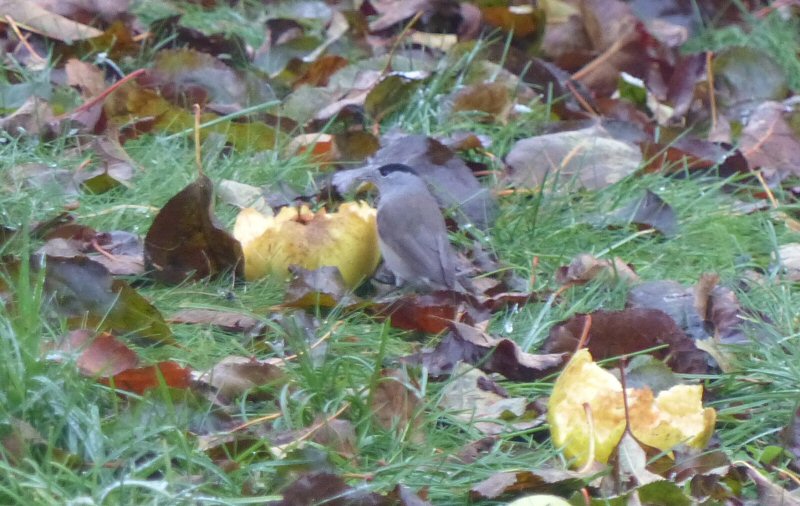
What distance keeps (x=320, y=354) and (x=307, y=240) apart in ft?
1.51

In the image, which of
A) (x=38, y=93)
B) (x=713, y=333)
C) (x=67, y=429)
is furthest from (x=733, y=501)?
(x=38, y=93)

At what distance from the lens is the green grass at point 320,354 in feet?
7.13

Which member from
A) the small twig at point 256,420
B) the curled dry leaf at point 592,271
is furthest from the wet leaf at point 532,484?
the curled dry leaf at point 592,271

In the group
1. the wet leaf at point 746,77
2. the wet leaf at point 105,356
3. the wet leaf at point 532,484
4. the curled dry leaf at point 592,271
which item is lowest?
the wet leaf at point 746,77

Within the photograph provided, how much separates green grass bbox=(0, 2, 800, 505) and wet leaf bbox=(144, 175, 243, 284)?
53 millimetres

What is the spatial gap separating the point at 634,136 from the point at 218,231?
189cm

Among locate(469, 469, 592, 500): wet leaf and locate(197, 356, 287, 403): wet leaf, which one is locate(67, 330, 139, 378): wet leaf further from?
locate(469, 469, 592, 500): wet leaf

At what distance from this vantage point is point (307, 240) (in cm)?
312

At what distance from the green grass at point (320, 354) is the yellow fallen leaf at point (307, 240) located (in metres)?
0.07

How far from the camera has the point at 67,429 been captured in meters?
2.21

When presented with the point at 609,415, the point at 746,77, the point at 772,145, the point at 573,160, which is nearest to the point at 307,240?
the point at 609,415

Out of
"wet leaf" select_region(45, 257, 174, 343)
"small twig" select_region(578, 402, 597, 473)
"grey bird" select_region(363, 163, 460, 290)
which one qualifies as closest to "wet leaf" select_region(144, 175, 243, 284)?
"wet leaf" select_region(45, 257, 174, 343)

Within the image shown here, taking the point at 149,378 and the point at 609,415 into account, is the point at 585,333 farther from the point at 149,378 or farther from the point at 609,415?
the point at 149,378

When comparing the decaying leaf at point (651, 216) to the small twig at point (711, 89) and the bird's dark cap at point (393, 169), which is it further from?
the small twig at point (711, 89)
